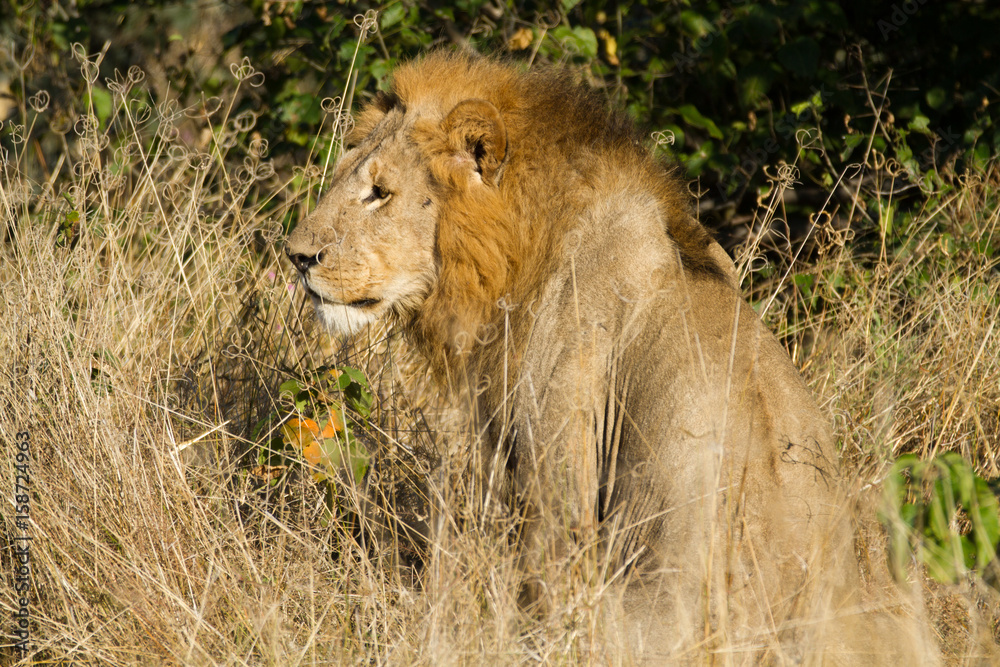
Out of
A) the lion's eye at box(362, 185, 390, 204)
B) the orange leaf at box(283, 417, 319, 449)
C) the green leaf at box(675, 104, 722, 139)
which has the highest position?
the lion's eye at box(362, 185, 390, 204)

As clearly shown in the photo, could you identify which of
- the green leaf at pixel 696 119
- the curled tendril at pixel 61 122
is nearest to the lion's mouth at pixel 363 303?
the green leaf at pixel 696 119

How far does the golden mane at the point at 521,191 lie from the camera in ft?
9.32

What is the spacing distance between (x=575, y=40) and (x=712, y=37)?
649mm

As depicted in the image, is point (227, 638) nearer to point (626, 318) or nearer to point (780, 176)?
point (626, 318)

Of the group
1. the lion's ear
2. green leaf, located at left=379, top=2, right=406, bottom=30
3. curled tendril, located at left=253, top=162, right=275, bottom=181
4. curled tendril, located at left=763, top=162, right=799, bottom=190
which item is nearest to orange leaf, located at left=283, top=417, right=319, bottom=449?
the lion's ear

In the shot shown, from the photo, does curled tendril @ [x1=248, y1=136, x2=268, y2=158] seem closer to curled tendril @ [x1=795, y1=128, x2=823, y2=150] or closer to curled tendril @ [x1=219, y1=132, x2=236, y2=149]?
curled tendril @ [x1=219, y1=132, x2=236, y2=149]

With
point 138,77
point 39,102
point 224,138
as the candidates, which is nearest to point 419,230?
point 224,138

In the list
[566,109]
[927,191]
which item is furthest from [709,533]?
[927,191]

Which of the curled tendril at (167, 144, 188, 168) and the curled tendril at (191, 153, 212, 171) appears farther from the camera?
the curled tendril at (191, 153, 212, 171)

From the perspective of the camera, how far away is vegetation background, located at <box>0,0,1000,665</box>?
269cm

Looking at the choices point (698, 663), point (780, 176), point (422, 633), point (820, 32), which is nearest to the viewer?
point (698, 663)

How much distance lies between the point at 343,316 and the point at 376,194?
41 cm

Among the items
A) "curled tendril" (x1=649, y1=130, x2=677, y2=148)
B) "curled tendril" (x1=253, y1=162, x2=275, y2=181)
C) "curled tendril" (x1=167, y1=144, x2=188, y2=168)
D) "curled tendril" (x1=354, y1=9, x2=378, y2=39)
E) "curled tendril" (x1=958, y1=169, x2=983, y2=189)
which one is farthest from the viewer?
"curled tendril" (x1=958, y1=169, x2=983, y2=189)

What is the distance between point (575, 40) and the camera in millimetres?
4375
